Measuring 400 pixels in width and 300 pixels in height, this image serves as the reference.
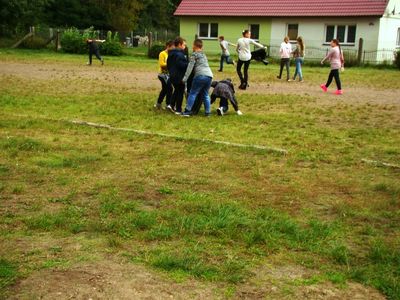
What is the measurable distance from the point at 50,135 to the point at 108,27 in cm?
5429

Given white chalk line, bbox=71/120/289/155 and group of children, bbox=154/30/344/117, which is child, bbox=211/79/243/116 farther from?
white chalk line, bbox=71/120/289/155

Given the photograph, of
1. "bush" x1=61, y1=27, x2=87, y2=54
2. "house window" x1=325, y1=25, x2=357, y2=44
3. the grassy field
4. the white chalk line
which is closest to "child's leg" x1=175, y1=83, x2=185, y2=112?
the grassy field

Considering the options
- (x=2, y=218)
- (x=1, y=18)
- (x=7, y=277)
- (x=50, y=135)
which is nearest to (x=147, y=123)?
(x=50, y=135)

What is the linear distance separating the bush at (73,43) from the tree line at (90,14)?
22.3ft

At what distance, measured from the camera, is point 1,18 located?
43.7 meters

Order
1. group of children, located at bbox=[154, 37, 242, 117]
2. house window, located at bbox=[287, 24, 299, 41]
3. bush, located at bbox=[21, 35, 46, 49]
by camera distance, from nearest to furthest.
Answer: group of children, located at bbox=[154, 37, 242, 117]
house window, located at bbox=[287, 24, 299, 41]
bush, located at bbox=[21, 35, 46, 49]

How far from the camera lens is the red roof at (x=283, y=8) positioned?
34.7 metres

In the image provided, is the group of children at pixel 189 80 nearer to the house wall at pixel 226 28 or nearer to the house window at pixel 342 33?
the house window at pixel 342 33

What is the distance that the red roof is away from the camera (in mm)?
34656

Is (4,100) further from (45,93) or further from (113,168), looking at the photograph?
(113,168)

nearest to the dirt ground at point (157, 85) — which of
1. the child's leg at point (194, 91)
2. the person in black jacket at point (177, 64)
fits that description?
the child's leg at point (194, 91)

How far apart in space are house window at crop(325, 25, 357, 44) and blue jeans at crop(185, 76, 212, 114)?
26499 millimetres

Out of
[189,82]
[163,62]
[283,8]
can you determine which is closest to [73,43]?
[283,8]

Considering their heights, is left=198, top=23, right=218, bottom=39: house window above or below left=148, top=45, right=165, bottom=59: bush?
above
